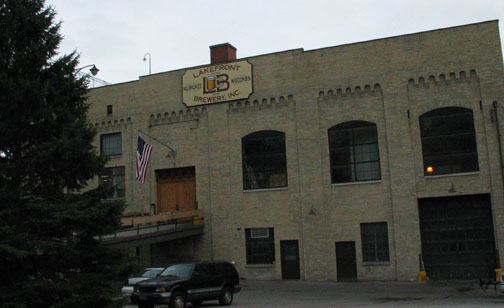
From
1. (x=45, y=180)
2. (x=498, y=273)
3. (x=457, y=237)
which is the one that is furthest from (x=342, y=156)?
(x=45, y=180)

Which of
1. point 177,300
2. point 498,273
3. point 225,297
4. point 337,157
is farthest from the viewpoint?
point 337,157

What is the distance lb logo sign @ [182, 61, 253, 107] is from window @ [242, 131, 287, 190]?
255 cm

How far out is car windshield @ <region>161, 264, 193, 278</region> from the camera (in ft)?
58.7

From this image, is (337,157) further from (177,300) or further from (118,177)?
(118,177)

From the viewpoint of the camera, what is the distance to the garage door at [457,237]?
24.4 m

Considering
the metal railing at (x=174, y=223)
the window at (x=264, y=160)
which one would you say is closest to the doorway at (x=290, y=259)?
the window at (x=264, y=160)

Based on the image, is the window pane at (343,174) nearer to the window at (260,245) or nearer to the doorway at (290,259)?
the doorway at (290,259)

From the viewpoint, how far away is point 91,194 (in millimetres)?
12688

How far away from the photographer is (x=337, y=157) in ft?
88.9

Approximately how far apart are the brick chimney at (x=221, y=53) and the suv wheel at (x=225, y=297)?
15.3 meters

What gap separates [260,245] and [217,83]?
9236 millimetres

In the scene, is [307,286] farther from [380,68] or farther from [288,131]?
[380,68]

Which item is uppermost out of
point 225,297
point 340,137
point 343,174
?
point 340,137

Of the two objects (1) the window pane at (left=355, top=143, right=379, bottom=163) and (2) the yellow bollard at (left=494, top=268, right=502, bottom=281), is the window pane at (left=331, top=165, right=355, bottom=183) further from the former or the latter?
(2) the yellow bollard at (left=494, top=268, right=502, bottom=281)
